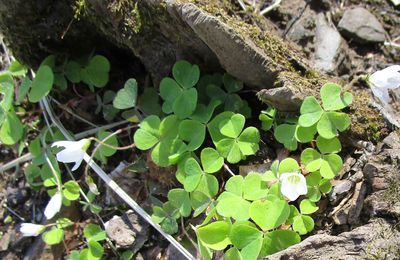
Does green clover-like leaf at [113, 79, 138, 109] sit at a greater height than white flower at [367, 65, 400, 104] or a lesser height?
lesser

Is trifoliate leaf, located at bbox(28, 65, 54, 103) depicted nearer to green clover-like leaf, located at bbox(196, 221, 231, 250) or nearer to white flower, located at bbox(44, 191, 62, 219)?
white flower, located at bbox(44, 191, 62, 219)

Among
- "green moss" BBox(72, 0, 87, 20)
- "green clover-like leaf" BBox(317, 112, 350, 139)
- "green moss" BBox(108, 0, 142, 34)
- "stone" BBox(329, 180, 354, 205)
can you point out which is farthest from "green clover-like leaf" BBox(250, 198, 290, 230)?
"green moss" BBox(72, 0, 87, 20)

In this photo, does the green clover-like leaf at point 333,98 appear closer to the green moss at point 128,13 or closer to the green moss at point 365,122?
the green moss at point 365,122

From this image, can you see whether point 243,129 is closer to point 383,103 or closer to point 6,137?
point 383,103

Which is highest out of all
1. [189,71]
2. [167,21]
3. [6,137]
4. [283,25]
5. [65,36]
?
[283,25]

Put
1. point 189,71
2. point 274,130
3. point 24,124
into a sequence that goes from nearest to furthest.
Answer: point 274,130
point 189,71
point 24,124

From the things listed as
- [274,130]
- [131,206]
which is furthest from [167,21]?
[131,206]
